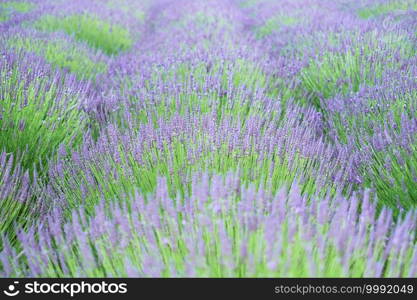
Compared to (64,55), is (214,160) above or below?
above

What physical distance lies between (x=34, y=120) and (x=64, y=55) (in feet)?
6.80

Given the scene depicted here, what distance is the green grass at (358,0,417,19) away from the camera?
6113mm

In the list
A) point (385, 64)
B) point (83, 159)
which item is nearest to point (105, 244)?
point (83, 159)

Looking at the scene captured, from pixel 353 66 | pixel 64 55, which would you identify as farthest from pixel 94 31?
pixel 353 66

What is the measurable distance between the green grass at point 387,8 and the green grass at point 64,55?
4.11 meters

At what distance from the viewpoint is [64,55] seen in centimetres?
451

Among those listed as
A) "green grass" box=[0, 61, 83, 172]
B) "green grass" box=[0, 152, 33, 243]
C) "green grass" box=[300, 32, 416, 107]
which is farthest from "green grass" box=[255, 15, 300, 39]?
"green grass" box=[0, 152, 33, 243]

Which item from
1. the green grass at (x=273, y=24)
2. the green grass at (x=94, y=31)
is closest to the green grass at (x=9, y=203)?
the green grass at (x=94, y=31)

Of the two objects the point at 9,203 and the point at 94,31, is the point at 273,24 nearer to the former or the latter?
the point at 94,31

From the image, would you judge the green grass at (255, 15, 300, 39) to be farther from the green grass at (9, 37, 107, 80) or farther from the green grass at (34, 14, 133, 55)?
the green grass at (9, 37, 107, 80)

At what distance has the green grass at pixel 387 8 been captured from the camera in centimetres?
611

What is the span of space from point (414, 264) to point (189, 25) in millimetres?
5624

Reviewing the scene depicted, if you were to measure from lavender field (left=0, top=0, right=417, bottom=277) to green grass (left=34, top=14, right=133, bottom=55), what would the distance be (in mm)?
874

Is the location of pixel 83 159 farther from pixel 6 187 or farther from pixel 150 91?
pixel 150 91
